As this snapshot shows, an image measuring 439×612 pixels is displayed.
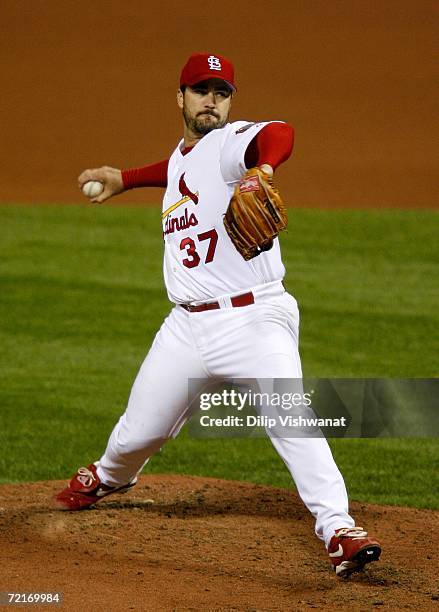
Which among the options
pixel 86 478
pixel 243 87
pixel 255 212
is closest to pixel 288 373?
pixel 255 212

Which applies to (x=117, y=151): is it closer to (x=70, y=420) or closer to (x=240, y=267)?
(x=70, y=420)

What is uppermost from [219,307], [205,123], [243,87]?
[243,87]

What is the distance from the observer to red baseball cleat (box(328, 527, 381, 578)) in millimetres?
3840

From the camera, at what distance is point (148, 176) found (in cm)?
491

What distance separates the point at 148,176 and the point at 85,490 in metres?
1.40

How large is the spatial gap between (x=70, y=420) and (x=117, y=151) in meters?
8.49

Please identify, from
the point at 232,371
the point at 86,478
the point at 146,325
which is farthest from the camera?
the point at 146,325

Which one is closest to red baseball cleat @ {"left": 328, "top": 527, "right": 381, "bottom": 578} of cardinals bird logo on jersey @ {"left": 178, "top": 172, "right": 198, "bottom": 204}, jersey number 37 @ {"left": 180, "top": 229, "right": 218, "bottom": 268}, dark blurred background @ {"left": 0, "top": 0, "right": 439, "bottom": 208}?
jersey number 37 @ {"left": 180, "top": 229, "right": 218, "bottom": 268}

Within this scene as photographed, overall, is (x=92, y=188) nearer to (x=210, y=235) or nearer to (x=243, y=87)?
(x=210, y=235)

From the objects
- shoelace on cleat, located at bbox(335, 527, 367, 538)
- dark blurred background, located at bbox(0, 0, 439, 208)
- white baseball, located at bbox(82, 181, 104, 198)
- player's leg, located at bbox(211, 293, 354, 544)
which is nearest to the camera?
shoelace on cleat, located at bbox(335, 527, 367, 538)

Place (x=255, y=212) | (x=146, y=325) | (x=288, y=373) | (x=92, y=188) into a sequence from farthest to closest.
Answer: (x=146, y=325), (x=92, y=188), (x=288, y=373), (x=255, y=212)

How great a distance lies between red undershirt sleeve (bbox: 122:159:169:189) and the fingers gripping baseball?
0.11 ft

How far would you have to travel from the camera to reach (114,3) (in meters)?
18.9

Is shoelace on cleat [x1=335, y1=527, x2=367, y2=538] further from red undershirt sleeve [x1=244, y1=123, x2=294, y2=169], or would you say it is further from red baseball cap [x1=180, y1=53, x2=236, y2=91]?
red baseball cap [x1=180, y1=53, x2=236, y2=91]
